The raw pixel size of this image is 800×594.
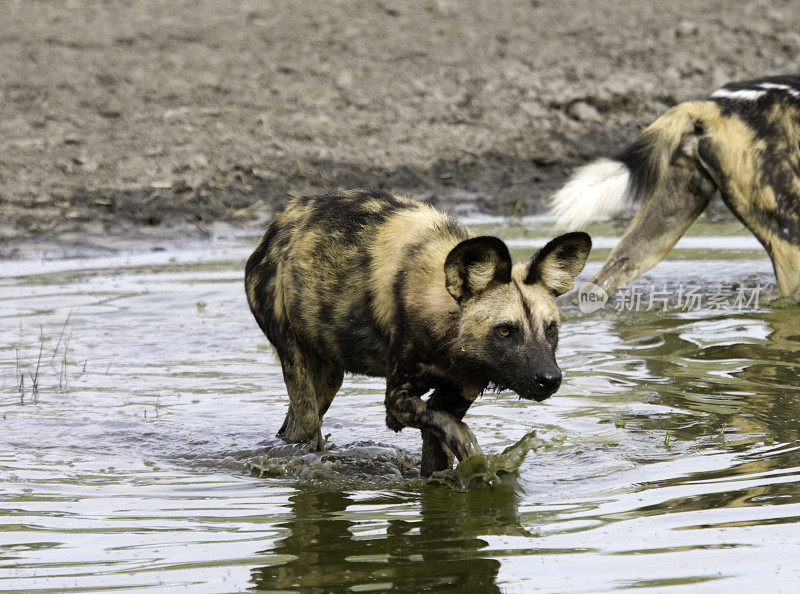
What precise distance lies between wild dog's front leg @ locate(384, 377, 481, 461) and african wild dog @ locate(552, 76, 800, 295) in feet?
10.4

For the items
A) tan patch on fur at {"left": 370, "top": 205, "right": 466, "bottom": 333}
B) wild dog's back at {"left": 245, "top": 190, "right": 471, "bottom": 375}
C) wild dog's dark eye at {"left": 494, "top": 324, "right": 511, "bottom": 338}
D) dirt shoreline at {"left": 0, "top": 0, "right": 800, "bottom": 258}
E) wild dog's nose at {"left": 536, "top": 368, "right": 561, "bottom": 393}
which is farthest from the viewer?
dirt shoreline at {"left": 0, "top": 0, "right": 800, "bottom": 258}

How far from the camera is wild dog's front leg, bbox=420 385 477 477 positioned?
4.22 m

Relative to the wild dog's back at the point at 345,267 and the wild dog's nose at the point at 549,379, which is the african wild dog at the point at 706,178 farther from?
the wild dog's nose at the point at 549,379

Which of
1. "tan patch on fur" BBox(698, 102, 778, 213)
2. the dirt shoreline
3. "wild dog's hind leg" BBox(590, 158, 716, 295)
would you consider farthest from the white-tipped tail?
the dirt shoreline

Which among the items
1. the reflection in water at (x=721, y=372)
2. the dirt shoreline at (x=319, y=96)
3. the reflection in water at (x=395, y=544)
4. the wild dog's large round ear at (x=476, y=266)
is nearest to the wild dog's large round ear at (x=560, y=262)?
the wild dog's large round ear at (x=476, y=266)

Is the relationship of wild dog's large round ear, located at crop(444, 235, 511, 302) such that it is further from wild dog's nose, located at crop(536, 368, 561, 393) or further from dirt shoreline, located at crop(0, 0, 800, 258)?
dirt shoreline, located at crop(0, 0, 800, 258)

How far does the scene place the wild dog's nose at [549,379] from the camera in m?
3.77

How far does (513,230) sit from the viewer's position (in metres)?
9.46

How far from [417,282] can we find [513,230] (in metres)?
5.35

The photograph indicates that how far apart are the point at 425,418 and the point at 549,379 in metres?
0.51

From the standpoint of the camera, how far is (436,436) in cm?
415

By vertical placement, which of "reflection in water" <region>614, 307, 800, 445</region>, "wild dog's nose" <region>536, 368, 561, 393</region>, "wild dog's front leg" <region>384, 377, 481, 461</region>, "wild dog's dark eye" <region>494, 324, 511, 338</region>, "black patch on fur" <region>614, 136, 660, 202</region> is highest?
"black patch on fur" <region>614, 136, 660, 202</region>

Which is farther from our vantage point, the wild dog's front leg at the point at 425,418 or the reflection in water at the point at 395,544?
the wild dog's front leg at the point at 425,418

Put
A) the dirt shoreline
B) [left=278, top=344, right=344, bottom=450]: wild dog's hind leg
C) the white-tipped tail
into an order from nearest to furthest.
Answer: [left=278, top=344, right=344, bottom=450]: wild dog's hind leg
the white-tipped tail
the dirt shoreline
